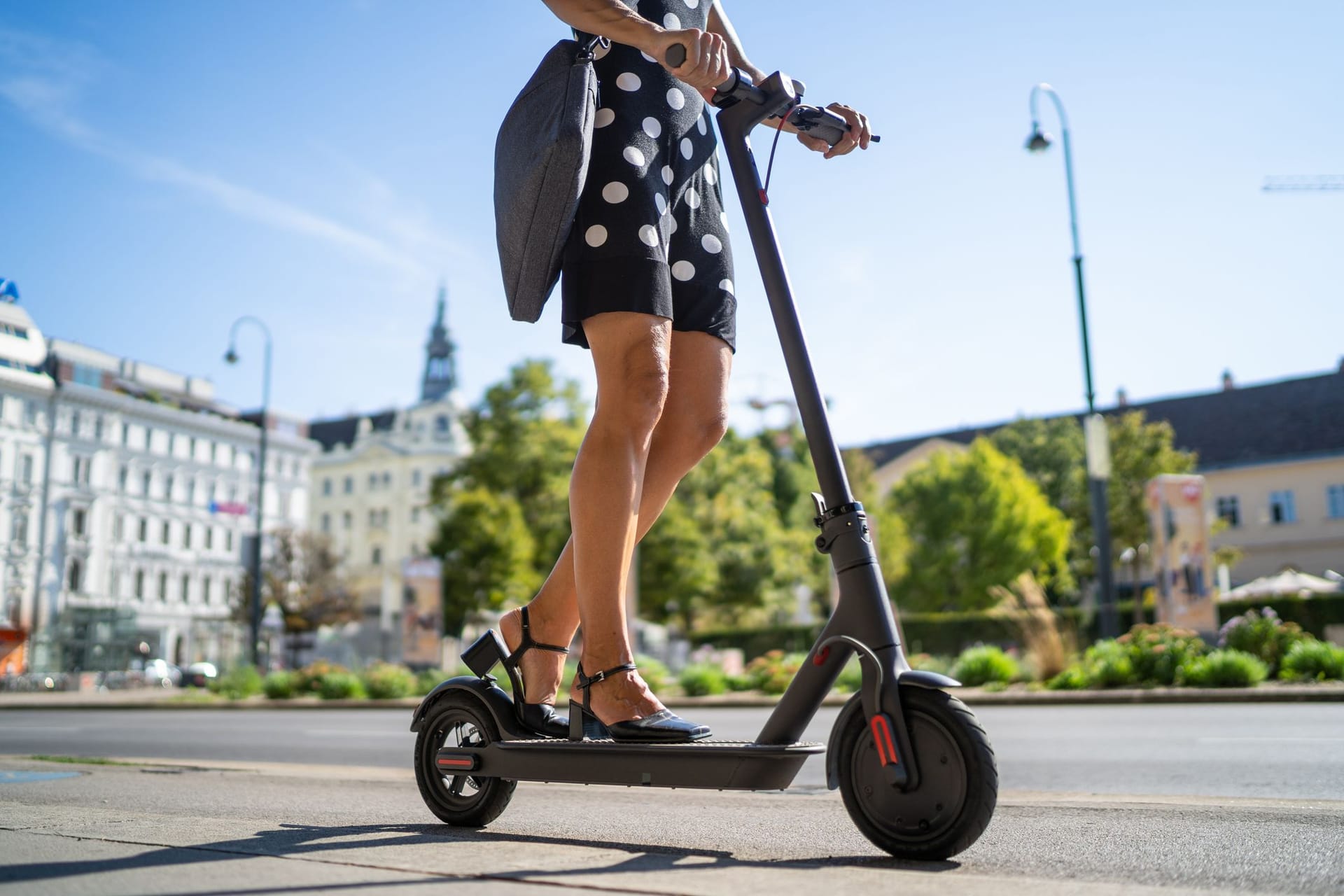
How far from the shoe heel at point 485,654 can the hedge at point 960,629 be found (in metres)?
22.0

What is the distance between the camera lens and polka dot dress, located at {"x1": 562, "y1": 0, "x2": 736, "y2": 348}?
8.50ft

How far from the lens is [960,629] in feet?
114

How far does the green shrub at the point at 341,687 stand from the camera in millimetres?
19844

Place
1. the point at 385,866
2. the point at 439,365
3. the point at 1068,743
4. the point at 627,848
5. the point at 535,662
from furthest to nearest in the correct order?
the point at 439,365 < the point at 1068,743 < the point at 535,662 < the point at 627,848 < the point at 385,866

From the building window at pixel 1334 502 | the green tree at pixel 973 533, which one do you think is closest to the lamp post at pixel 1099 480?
the green tree at pixel 973 533

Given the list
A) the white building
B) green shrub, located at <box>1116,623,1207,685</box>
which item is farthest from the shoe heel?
the white building

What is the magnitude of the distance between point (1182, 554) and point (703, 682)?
25.2 ft

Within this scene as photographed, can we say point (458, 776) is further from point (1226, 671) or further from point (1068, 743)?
point (1226, 671)

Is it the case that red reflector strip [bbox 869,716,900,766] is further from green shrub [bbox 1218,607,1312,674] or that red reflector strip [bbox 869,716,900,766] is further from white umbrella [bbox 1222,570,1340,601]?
white umbrella [bbox 1222,570,1340,601]

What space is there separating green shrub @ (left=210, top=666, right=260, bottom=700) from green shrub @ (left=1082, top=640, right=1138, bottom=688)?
1604 centimetres

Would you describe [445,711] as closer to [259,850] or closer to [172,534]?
[259,850]

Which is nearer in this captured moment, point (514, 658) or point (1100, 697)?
point (514, 658)

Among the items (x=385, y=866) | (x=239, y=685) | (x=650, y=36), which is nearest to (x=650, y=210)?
(x=650, y=36)

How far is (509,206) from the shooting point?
106 inches
